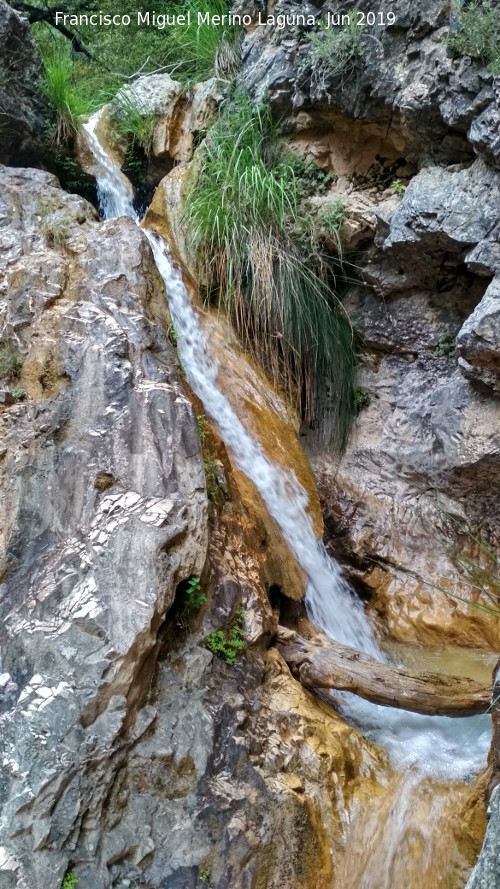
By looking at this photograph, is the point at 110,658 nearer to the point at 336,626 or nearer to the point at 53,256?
the point at 336,626

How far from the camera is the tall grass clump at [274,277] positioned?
4238 mm

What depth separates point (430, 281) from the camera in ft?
13.6

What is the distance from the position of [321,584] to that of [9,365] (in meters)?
2.10

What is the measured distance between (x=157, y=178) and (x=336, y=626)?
162 inches

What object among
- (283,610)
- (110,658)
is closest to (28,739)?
(110,658)

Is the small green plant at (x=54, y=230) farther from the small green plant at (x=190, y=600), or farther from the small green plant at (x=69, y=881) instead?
the small green plant at (x=69, y=881)

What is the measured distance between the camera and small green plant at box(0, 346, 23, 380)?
9.34 ft

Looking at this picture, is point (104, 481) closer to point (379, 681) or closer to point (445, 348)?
point (379, 681)

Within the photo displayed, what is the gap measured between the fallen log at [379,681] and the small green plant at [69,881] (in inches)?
47.4

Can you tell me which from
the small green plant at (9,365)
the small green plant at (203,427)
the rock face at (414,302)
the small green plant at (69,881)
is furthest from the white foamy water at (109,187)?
the small green plant at (69,881)

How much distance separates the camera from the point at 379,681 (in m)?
2.68

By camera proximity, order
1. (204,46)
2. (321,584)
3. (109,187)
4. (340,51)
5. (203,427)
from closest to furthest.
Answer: (203,427), (321,584), (340,51), (109,187), (204,46)

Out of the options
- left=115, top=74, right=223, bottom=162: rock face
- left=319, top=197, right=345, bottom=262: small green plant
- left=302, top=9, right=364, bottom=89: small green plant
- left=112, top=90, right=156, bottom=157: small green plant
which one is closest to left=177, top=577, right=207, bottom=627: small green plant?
left=319, top=197, right=345, bottom=262: small green plant

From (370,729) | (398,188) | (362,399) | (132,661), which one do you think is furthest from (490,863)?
(398,188)
